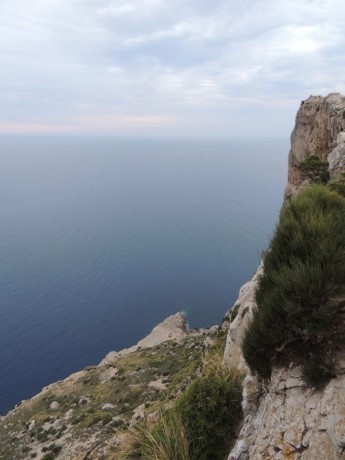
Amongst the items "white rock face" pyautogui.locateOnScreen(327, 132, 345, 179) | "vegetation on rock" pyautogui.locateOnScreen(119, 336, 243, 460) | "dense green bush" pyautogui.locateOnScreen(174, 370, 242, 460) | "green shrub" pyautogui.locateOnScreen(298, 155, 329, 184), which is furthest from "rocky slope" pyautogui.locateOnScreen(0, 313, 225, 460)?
"green shrub" pyautogui.locateOnScreen(298, 155, 329, 184)

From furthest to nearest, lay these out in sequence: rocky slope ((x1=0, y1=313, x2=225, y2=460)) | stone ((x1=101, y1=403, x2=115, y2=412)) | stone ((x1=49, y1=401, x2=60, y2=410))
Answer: stone ((x1=49, y1=401, x2=60, y2=410)) < stone ((x1=101, y1=403, x2=115, y2=412)) < rocky slope ((x1=0, y1=313, x2=225, y2=460))

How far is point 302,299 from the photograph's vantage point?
6137 mm

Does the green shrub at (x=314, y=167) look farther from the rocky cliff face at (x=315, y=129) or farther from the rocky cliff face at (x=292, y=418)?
the rocky cliff face at (x=292, y=418)

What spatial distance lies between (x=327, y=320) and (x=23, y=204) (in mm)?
211253

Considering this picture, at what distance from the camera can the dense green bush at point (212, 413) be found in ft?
23.8

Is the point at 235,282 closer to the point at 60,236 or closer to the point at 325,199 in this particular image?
the point at 60,236

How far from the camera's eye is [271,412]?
596 centimetres

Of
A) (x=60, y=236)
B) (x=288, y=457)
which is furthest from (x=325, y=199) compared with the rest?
(x=60, y=236)

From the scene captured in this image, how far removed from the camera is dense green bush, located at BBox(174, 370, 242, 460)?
7262 mm

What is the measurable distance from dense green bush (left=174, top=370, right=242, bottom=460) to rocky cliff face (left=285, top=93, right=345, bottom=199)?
3203 centimetres

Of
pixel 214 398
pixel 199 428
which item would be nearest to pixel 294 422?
pixel 214 398

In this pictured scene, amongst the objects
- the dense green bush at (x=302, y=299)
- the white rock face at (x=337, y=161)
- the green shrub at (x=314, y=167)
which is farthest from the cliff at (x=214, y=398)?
the green shrub at (x=314, y=167)

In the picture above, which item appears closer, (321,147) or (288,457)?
(288,457)

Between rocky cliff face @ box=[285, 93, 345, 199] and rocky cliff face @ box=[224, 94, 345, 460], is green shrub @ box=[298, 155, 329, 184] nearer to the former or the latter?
rocky cliff face @ box=[285, 93, 345, 199]
